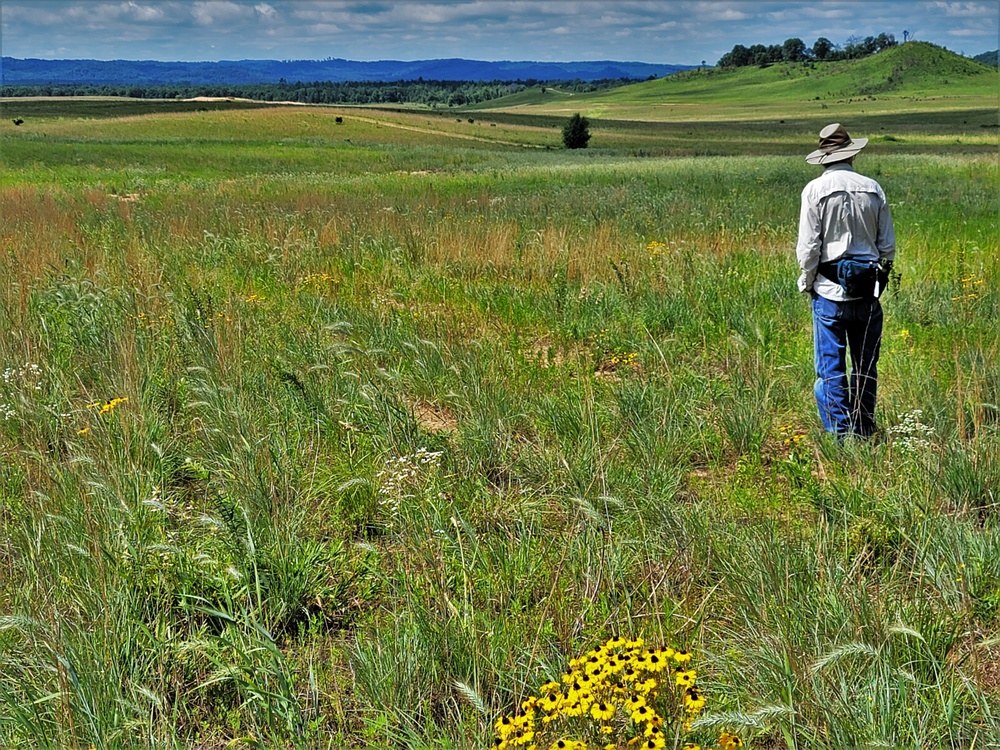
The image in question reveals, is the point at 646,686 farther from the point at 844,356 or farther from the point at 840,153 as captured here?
Answer: the point at 840,153

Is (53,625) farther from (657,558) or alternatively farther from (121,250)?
(121,250)

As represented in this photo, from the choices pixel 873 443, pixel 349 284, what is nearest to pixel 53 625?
pixel 873 443

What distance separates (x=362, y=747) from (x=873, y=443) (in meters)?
3.40

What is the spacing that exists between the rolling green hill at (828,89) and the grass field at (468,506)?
118 metres

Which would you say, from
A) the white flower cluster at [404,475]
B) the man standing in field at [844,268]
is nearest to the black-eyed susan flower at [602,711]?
the white flower cluster at [404,475]

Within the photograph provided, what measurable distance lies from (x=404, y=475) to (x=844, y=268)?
304 cm

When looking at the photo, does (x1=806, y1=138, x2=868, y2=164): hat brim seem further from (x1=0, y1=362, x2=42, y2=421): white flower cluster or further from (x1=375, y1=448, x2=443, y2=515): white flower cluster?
(x1=0, y1=362, x2=42, y2=421): white flower cluster

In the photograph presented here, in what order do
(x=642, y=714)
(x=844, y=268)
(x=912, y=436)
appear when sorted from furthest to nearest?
1. (x=844, y=268)
2. (x=912, y=436)
3. (x=642, y=714)

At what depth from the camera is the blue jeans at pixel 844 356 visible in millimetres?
4789

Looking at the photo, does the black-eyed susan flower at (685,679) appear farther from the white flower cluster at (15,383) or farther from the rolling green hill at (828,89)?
the rolling green hill at (828,89)

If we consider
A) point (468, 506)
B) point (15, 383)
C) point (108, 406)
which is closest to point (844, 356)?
point (468, 506)

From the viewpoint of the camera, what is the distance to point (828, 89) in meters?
154

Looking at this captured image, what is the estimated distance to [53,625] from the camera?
262cm

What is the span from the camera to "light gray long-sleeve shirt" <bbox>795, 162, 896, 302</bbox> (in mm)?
4828
